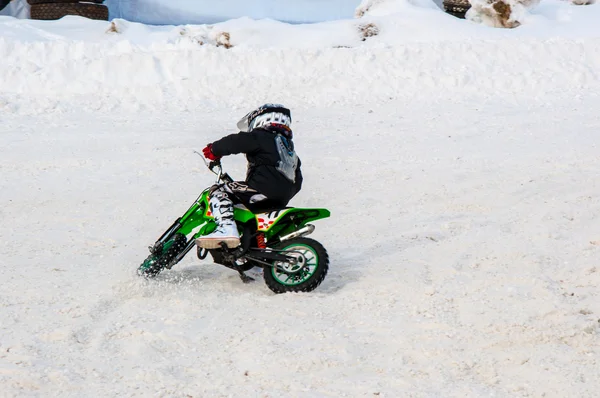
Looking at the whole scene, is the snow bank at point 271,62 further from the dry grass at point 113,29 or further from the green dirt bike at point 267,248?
the green dirt bike at point 267,248

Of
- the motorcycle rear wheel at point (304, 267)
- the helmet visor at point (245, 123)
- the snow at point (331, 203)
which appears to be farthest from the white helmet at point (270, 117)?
the snow at point (331, 203)

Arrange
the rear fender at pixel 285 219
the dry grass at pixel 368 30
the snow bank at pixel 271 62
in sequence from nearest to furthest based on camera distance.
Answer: the rear fender at pixel 285 219 → the snow bank at pixel 271 62 → the dry grass at pixel 368 30

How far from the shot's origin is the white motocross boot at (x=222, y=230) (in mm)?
6238

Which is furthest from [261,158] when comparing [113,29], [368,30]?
[368,30]

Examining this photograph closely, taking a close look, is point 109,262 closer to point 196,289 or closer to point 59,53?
point 196,289

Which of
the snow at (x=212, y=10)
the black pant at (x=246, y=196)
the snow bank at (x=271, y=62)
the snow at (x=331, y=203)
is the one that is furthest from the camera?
the snow at (x=212, y=10)

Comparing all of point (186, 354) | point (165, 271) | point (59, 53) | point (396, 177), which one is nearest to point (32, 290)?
point (165, 271)

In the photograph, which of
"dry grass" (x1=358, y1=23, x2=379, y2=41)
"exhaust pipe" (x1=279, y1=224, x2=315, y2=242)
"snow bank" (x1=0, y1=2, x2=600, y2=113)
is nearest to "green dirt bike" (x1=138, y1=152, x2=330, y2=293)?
"exhaust pipe" (x1=279, y1=224, x2=315, y2=242)

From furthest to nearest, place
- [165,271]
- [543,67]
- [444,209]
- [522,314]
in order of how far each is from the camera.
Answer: [543,67], [444,209], [165,271], [522,314]

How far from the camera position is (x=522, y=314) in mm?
5691

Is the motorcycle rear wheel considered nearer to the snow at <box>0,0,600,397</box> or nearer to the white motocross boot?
the snow at <box>0,0,600,397</box>

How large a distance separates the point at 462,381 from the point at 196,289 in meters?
2.45

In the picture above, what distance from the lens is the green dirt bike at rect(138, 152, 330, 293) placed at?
20.2ft

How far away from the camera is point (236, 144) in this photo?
6.32 meters
